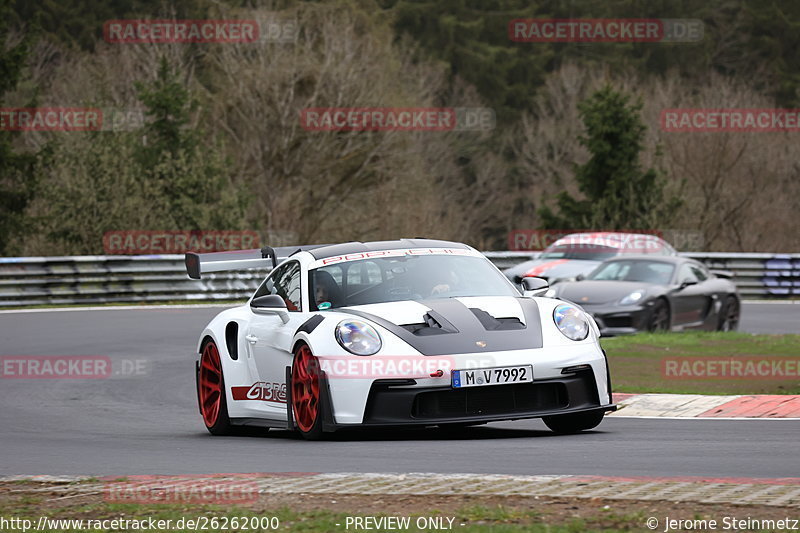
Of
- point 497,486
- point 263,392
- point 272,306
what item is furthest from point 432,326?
point 497,486

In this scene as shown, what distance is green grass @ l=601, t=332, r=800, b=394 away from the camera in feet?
44.0

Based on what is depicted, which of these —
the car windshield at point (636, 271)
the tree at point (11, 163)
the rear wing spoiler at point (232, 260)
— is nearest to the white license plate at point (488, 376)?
the rear wing spoiler at point (232, 260)

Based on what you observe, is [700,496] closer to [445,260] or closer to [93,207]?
[445,260]

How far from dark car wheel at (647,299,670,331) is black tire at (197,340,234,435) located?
969 centimetres

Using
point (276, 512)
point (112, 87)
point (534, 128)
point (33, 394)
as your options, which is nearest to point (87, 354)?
point (33, 394)

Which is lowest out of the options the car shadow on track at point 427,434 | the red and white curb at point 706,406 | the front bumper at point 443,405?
the red and white curb at point 706,406

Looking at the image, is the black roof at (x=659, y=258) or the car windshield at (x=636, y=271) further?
the black roof at (x=659, y=258)

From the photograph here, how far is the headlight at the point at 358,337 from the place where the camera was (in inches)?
360

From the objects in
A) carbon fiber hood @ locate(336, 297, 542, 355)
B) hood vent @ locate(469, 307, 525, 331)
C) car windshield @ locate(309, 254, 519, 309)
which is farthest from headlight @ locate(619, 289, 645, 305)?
hood vent @ locate(469, 307, 525, 331)

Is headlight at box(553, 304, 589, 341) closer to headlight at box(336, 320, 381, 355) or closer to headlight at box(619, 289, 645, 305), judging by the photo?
headlight at box(336, 320, 381, 355)

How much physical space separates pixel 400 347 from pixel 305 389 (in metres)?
0.77

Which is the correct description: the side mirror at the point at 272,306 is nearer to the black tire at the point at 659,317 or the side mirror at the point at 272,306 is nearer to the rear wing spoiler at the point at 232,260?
the rear wing spoiler at the point at 232,260

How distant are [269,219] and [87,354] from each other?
96.4 ft

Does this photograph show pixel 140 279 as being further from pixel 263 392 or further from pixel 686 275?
pixel 263 392
